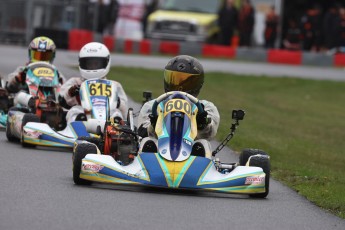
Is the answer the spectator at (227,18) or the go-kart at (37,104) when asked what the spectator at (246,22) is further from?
the go-kart at (37,104)

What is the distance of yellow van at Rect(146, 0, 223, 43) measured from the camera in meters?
38.8

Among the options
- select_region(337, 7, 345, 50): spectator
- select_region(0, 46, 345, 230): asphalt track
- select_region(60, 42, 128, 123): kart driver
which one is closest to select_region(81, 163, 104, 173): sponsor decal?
select_region(0, 46, 345, 230): asphalt track

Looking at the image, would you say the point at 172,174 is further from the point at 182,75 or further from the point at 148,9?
the point at 148,9

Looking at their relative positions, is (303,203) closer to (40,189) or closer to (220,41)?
(40,189)

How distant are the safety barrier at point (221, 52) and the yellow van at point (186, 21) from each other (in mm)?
554

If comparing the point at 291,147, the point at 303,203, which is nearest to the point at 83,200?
the point at 303,203

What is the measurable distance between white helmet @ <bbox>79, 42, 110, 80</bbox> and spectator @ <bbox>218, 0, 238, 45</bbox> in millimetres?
23630

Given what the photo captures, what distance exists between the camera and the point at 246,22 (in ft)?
128

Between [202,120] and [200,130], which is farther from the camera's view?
[200,130]

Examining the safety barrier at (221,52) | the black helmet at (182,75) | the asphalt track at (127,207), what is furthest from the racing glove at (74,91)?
the safety barrier at (221,52)

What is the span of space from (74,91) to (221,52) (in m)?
24.6

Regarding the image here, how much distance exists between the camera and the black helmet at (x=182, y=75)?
1091cm

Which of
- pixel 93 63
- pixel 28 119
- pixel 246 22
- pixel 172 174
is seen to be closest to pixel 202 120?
pixel 172 174

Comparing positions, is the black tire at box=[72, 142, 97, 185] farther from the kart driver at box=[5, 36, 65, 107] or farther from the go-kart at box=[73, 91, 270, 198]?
the kart driver at box=[5, 36, 65, 107]
